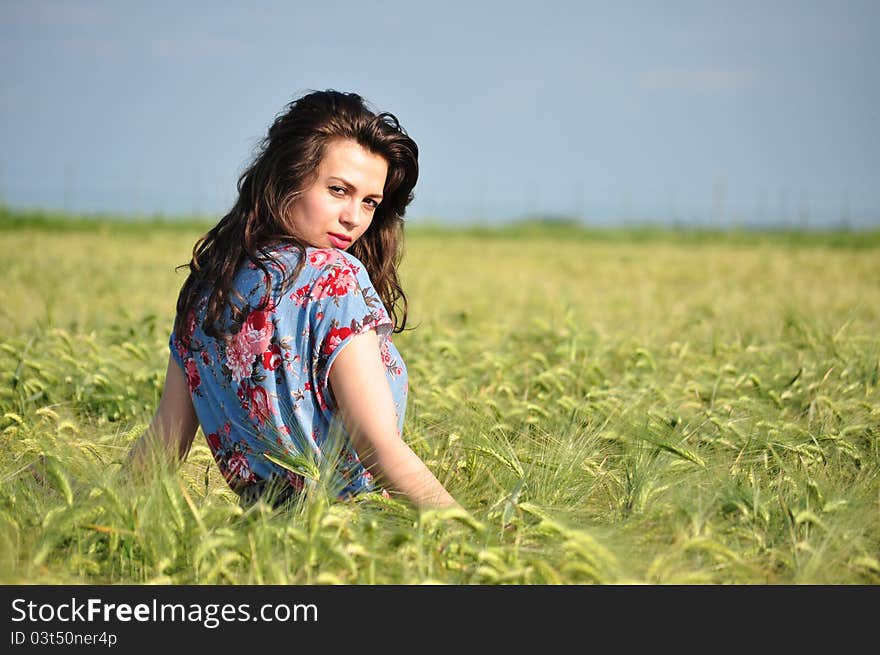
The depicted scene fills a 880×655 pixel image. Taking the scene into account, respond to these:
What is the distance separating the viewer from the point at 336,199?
2707 millimetres

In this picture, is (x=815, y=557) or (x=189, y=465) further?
(x=189, y=465)

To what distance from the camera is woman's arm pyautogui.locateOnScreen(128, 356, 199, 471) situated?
2803 mm

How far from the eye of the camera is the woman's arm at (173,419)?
9.20ft

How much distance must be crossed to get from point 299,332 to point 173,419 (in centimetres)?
62

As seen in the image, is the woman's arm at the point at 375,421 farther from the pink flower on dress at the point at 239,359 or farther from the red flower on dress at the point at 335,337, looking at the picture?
the pink flower on dress at the point at 239,359

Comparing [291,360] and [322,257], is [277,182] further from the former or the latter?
[291,360]

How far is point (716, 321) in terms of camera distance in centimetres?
735

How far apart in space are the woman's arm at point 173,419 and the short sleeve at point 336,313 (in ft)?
1.75

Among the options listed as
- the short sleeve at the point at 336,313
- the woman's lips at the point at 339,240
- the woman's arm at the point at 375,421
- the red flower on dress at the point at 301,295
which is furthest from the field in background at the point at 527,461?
A: the woman's lips at the point at 339,240

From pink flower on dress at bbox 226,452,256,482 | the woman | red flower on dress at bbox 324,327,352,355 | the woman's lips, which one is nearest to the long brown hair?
the woman

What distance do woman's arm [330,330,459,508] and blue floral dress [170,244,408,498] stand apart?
0.04 m
